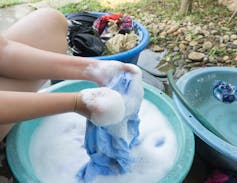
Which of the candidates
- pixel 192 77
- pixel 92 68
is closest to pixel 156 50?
pixel 192 77

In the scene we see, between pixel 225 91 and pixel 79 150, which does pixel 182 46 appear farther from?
pixel 79 150

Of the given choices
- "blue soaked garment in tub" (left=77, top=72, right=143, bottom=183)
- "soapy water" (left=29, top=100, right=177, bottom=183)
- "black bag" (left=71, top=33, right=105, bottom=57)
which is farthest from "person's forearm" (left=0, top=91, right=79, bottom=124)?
"black bag" (left=71, top=33, right=105, bottom=57)

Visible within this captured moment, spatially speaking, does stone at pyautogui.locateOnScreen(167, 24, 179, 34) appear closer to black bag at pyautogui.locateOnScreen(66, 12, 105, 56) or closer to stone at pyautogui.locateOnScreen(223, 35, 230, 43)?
stone at pyautogui.locateOnScreen(223, 35, 230, 43)

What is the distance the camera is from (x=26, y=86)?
109 centimetres

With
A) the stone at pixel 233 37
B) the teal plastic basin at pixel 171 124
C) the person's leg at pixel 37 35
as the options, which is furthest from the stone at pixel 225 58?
the person's leg at pixel 37 35

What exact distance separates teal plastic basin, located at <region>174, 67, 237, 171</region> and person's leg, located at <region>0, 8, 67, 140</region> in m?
0.56

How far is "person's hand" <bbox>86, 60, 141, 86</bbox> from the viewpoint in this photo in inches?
39.9

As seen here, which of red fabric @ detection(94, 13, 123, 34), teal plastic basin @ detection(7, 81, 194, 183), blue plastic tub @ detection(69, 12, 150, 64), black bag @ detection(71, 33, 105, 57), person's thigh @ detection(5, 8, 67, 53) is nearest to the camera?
teal plastic basin @ detection(7, 81, 194, 183)

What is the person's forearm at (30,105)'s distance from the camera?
779 mm

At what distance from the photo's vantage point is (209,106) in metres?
1.63

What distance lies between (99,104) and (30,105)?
18 cm

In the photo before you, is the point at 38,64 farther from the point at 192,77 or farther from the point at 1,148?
the point at 192,77

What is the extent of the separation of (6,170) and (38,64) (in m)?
0.57

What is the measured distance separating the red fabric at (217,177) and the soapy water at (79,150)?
25cm
